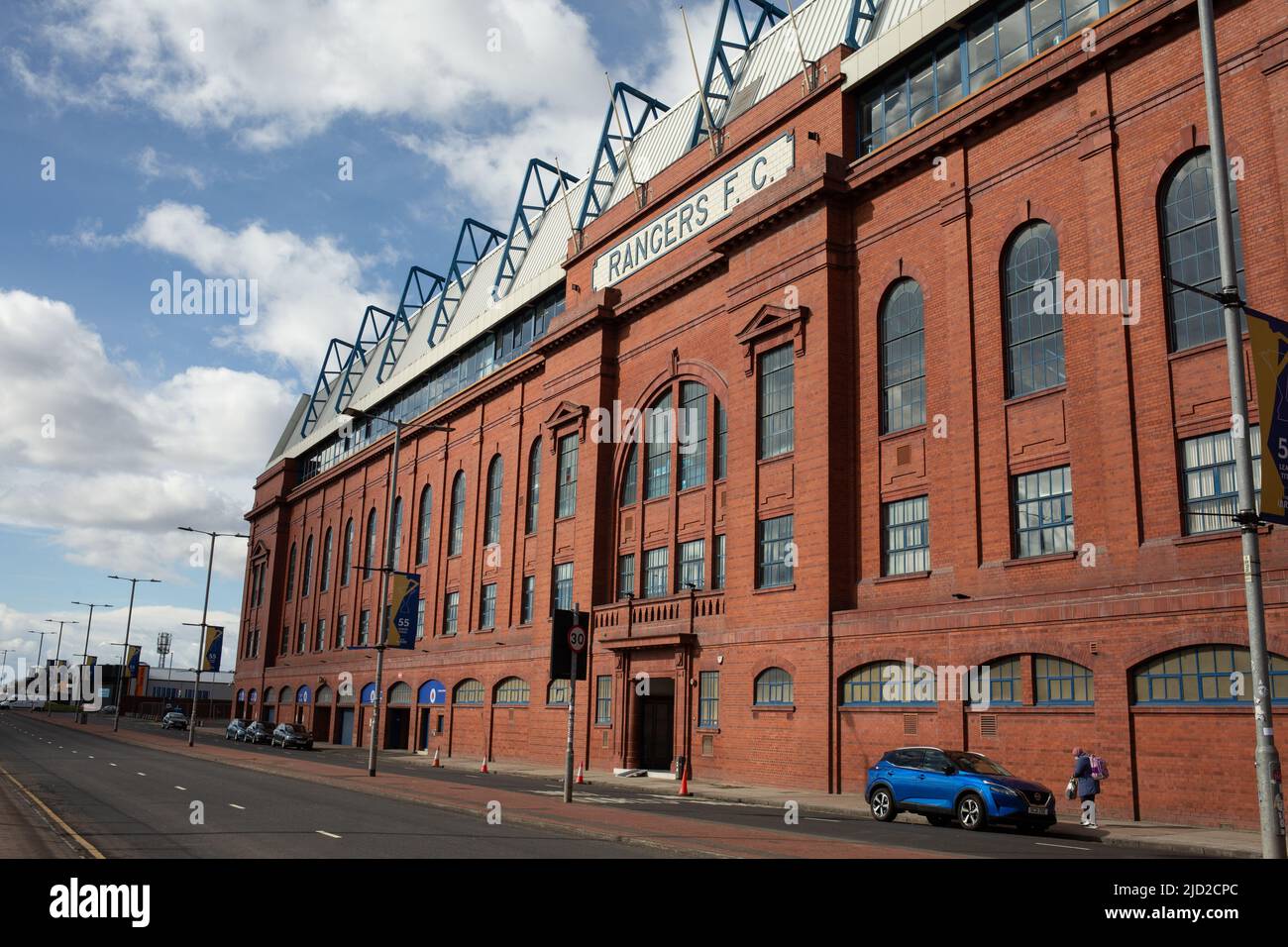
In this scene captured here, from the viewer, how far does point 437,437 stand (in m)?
60.8

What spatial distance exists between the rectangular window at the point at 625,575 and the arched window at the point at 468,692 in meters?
13.0

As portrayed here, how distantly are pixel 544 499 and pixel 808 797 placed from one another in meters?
23.4

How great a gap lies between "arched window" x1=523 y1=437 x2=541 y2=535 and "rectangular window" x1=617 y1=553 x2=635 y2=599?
872cm

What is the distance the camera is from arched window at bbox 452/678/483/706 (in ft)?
168

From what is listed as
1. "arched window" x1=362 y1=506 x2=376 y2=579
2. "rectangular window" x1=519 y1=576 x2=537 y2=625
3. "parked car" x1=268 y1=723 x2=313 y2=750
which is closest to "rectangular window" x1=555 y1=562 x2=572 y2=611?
"rectangular window" x1=519 y1=576 x2=537 y2=625

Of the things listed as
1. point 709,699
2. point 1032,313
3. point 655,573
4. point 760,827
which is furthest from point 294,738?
point 1032,313

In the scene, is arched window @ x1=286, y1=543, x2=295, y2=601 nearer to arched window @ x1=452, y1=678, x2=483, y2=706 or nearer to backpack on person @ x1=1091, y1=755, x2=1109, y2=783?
arched window @ x1=452, y1=678, x2=483, y2=706

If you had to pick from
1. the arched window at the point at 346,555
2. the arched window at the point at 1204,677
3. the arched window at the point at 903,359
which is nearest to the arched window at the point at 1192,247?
the arched window at the point at 1204,677

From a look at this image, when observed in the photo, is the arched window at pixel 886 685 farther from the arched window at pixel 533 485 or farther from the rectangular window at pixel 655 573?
the arched window at pixel 533 485

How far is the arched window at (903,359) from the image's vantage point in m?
30.2

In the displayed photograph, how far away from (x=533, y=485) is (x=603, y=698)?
13.1 m
